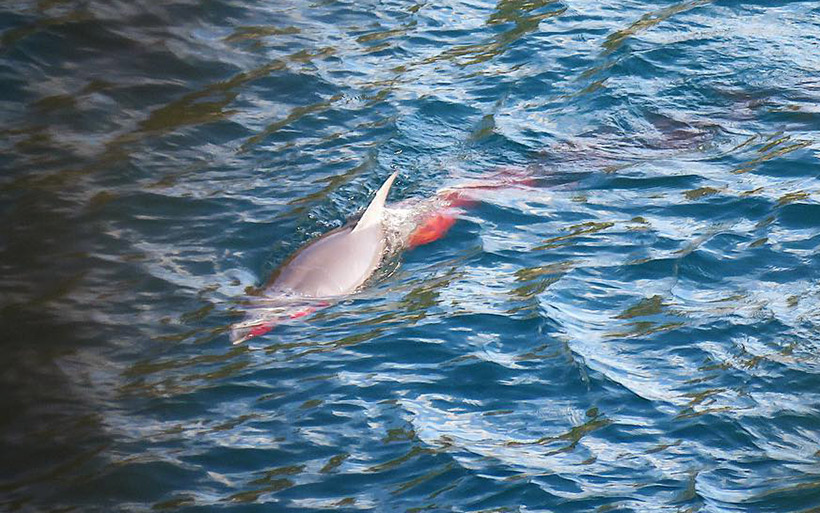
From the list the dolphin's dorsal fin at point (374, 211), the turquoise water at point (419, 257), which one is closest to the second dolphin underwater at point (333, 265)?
the dolphin's dorsal fin at point (374, 211)

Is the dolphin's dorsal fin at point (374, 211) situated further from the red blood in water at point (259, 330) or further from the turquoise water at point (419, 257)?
the red blood in water at point (259, 330)

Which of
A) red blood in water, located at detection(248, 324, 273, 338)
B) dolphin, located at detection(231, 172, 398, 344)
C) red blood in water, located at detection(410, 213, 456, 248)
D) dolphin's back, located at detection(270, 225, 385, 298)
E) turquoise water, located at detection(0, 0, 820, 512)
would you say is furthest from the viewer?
red blood in water, located at detection(410, 213, 456, 248)

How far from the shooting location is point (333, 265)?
6.82m

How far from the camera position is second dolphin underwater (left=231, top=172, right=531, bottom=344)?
6.40m

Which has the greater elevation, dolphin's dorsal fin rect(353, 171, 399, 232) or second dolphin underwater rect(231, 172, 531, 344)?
dolphin's dorsal fin rect(353, 171, 399, 232)

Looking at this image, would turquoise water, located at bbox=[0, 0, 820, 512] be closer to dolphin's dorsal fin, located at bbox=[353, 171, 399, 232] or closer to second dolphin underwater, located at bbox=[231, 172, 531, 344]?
second dolphin underwater, located at bbox=[231, 172, 531, 344]

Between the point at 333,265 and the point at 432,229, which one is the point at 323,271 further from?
the point at 432,229

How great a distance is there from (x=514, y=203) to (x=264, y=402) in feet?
10.5

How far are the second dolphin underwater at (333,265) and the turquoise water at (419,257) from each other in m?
0.13

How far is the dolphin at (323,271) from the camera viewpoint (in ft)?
20.9

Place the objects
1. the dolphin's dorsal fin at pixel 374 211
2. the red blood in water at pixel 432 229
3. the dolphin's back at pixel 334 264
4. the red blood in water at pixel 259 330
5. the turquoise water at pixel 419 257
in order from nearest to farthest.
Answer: the turquoise water at pixel 419 257 < the red blood in water at pixel 259 330 < the dolphin's back at pixel 334 264 < the dolphin's dorsal fin at pixel 374 211 < the red blood in water at pixel 432 229

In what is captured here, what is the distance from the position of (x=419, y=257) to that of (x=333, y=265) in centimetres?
76

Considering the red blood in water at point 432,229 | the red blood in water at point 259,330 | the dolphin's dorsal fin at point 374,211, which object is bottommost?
the red blood in water at point 259,330

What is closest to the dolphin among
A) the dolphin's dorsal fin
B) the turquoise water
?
the dolphin's dorsal fin
